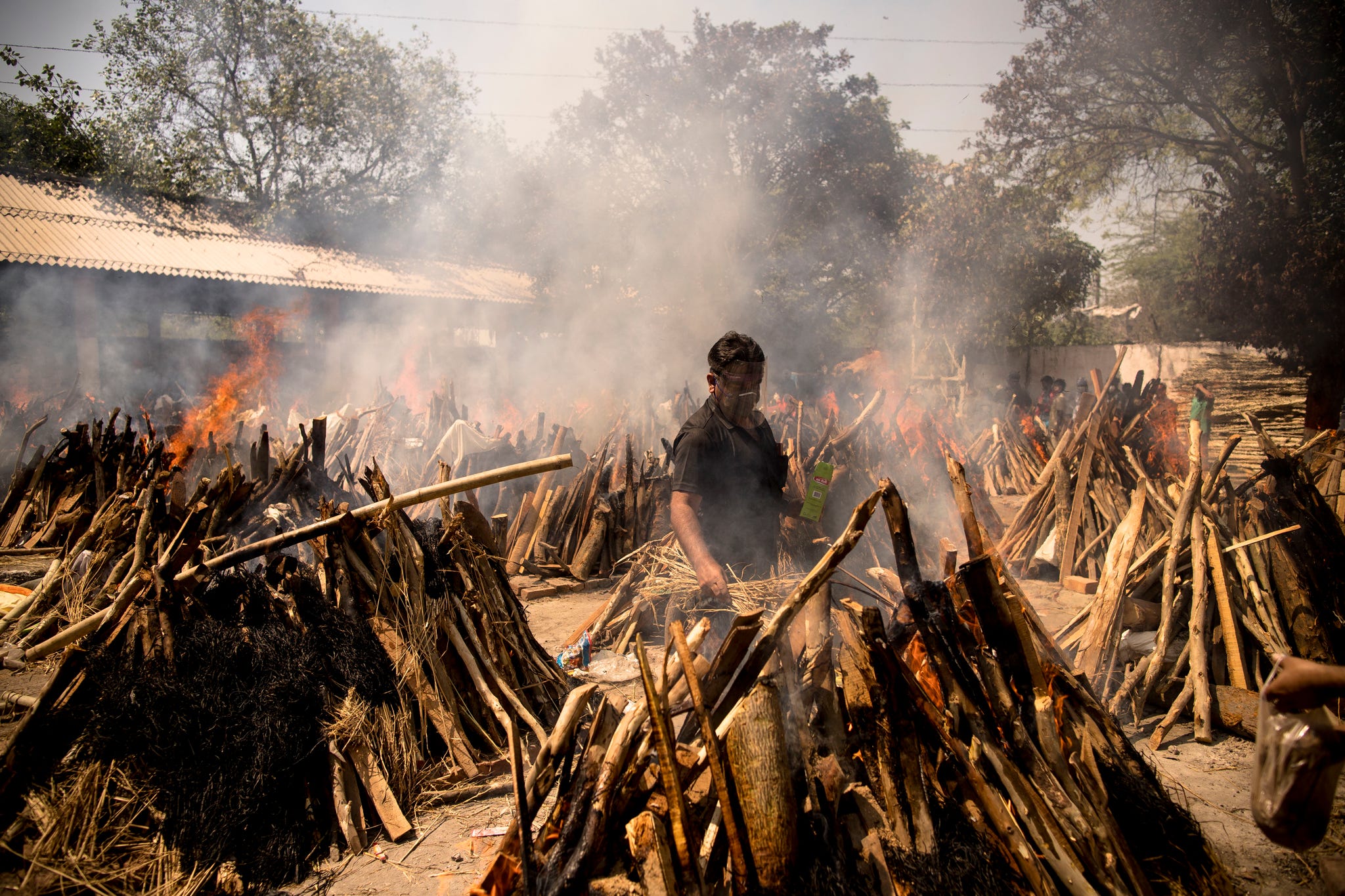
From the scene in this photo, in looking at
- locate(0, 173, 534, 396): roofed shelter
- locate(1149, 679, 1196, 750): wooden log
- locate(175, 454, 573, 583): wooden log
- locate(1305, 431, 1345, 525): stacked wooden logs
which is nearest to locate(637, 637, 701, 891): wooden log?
locate(175, 454, 573, 583): wooden log

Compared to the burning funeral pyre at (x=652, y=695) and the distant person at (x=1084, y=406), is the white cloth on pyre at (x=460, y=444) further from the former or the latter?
the distant person at (x=1084, y=406)

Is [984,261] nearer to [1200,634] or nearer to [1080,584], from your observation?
[1080,584]

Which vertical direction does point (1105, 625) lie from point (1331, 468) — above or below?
below

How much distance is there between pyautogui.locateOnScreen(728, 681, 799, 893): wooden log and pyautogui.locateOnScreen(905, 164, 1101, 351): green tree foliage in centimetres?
1977

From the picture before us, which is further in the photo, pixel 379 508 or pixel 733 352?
pixel 733 352

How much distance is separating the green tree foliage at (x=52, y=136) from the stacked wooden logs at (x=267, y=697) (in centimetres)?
2545

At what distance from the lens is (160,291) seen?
15.5 m

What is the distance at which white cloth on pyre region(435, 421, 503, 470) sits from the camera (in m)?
9.40

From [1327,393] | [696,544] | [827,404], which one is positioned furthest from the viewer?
[827,404]

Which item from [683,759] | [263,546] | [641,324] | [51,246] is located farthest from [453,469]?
[641,324]

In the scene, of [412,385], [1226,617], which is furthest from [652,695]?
[412,385]

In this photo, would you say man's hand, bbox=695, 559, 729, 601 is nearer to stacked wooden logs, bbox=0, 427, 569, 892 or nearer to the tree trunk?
stacked wooden logs, bbox=0, 427, 569, 892

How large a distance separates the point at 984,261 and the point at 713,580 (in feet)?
68.4

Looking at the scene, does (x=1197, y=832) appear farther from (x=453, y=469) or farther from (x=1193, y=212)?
(x=1193, y=212)
